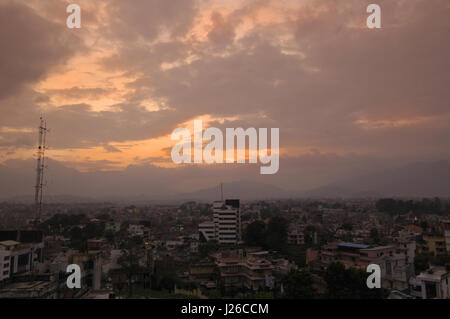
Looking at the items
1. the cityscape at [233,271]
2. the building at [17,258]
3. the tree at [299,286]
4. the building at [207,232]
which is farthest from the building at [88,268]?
the building at [207,232]

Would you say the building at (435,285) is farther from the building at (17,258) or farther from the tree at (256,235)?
the building at (17,258)

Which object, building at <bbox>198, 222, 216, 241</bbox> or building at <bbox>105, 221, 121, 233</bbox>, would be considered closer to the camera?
building at <bbox>198, 222, 216, 241</bbox>

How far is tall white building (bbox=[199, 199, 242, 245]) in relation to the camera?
14.1 meters

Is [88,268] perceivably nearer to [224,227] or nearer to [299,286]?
[299,286]

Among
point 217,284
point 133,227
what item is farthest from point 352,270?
point 133,227

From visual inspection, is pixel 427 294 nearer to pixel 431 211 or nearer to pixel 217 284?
pixel 217 284

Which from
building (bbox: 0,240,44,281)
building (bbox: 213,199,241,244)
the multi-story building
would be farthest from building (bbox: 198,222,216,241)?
building (bbox: 0,240,44,281)

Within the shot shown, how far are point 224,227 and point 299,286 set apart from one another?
9.46m

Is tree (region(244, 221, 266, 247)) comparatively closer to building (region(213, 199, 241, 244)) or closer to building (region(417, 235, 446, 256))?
building (region(213, 199, 241, 244))

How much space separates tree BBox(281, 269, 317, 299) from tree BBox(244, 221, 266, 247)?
21.4 ft

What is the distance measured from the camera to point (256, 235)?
1188 centimetres

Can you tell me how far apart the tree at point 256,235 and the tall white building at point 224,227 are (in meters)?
1.92

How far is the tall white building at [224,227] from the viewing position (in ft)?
46.4

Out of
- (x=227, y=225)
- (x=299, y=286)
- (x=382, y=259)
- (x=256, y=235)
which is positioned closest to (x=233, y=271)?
(x=299, y=286)
